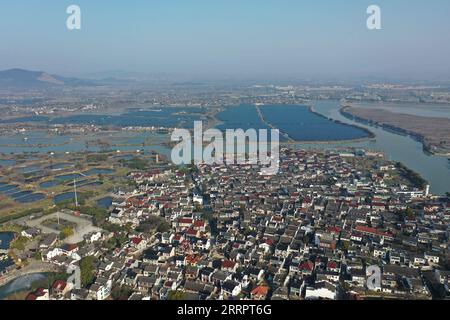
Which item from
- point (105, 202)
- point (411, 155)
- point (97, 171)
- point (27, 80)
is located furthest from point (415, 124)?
point (27, 80)

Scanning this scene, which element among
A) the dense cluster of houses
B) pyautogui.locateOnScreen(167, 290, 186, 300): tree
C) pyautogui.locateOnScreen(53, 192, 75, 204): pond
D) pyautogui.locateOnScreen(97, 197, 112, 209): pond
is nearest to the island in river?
the dense cluster of houses

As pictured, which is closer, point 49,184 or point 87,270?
point 87,270

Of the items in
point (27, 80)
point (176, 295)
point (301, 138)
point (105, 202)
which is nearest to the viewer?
point (176, 295)

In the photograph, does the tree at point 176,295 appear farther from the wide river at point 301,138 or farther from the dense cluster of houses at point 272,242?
the wide river at point 301,138

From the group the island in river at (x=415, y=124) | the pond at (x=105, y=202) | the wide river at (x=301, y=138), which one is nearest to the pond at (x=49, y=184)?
the pond at (x=105, y=202)

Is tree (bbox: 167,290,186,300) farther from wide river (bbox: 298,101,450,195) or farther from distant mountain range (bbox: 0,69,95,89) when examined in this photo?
distant mountain range (bbox: 0,69,95,89)

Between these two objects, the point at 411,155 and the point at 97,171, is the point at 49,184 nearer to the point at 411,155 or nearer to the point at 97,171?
the point at 97,171

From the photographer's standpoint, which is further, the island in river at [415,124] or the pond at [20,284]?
the island in river at [415,124]
